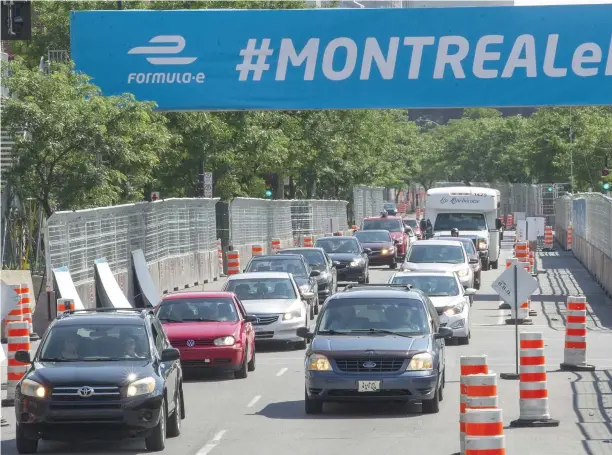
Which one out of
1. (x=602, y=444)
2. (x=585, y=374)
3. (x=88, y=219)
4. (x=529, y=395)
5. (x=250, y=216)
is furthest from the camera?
(x=250, y=216)

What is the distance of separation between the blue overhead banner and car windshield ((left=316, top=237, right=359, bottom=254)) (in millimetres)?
9757

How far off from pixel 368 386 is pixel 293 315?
9478 mm

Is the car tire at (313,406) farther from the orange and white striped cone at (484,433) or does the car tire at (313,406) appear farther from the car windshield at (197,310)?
the orange and white striped cone at (484,433)

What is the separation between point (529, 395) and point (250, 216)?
143 feet

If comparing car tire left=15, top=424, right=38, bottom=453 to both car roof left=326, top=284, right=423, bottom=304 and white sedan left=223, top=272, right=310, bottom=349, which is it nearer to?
car roof left=326, top=284, right=423, bottom=304

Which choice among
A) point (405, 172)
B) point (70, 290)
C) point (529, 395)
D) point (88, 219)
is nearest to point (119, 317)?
point (529, 395)

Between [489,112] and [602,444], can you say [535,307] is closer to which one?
[602,444]

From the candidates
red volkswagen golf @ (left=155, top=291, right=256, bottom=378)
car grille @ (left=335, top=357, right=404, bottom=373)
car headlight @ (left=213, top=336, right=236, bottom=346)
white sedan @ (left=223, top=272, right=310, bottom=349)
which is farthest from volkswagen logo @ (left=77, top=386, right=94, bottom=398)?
white sedan @ (left=223, top=272, right=310, bottom=349)

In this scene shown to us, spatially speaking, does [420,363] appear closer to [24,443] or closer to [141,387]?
[141,387]

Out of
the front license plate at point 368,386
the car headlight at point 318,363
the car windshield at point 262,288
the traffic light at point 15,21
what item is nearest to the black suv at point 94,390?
the car headlight at point 318,363

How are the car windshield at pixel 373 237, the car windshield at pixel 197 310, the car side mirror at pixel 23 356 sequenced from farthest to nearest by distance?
the car windshield at pixel 373 237 < the car windshield at pixel 197 310 < the car side mirror at pixel 23 356

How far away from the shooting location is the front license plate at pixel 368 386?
685 inches

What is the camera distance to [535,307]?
3803cm

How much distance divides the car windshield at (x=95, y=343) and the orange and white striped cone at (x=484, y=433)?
5.54m
